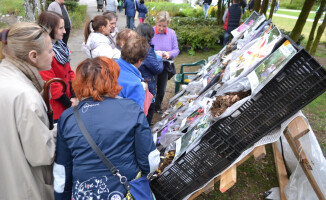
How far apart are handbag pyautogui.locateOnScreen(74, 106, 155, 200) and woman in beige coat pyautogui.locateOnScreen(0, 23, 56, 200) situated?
27cm

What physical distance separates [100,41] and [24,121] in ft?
6.25

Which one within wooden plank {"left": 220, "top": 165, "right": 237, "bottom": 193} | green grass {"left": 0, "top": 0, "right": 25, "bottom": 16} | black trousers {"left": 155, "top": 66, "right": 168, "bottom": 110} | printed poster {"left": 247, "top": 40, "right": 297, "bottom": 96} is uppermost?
printed poster {"left": 247, "top": 40, "right": 297, "bottom": 96}

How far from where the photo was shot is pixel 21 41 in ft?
4.95

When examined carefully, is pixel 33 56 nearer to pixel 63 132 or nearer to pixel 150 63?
pixel 63 132

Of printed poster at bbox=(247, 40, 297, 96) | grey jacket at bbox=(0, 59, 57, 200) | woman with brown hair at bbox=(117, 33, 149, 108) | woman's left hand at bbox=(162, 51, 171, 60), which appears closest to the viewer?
grey jacket at bbox=(0, 59, 57, 200)

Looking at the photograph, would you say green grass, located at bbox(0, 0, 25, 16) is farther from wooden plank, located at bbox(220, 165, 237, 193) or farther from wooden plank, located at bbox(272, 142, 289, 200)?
wooden plank, located at bbox(220, 165, 237, 193)

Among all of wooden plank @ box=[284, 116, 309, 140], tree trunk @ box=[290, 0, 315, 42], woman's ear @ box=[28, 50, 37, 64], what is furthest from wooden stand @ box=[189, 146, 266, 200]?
tree trunk @ box=[290, 0, 315, 42]

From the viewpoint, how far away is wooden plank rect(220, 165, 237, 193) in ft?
6.26

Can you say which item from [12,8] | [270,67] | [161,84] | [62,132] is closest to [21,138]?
[62,132]

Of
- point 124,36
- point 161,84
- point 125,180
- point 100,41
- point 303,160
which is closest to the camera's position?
point 125,180

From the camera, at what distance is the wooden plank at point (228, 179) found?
6.26ft

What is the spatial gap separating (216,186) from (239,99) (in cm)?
151

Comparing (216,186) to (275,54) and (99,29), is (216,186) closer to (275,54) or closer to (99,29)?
(275,54)

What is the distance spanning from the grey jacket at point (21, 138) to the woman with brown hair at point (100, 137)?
11cm
